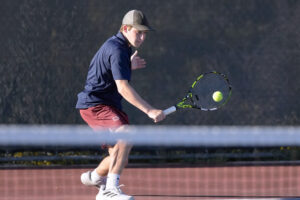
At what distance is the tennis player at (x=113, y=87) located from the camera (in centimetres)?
431

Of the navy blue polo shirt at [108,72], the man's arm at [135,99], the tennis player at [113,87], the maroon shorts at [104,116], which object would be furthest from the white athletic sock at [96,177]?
the man's arm at [135,99]

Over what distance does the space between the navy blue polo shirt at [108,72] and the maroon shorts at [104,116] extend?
0.12 ft

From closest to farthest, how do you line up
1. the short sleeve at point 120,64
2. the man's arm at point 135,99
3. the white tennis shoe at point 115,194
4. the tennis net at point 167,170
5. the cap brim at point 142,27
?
the man's arm at point 135,99 → the short sleeve at point 120,64 → the cap brim at point 142,27 → the white tennis shoe at point 115,194 → the tennis net at point 167,170

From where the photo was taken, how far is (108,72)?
14.7 ft

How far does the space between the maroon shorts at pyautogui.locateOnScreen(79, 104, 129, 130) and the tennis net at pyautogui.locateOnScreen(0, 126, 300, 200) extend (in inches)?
12.7

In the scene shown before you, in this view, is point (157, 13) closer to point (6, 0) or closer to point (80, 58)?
point (80, 58)

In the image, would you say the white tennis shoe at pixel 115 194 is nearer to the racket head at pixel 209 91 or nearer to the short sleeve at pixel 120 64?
the short sleeve at pixel 120 64

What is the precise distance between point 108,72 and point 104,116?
11.6 inches

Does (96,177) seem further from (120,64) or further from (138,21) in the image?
(138,21)

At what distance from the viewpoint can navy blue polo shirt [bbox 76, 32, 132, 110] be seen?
4.26 metres

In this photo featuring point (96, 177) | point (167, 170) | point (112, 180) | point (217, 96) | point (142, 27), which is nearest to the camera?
point (142, 27)

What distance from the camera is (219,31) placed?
7.59 meters

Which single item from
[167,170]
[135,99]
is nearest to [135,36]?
[135,99]

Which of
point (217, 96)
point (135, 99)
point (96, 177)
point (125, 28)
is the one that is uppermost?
point (125, 28)
